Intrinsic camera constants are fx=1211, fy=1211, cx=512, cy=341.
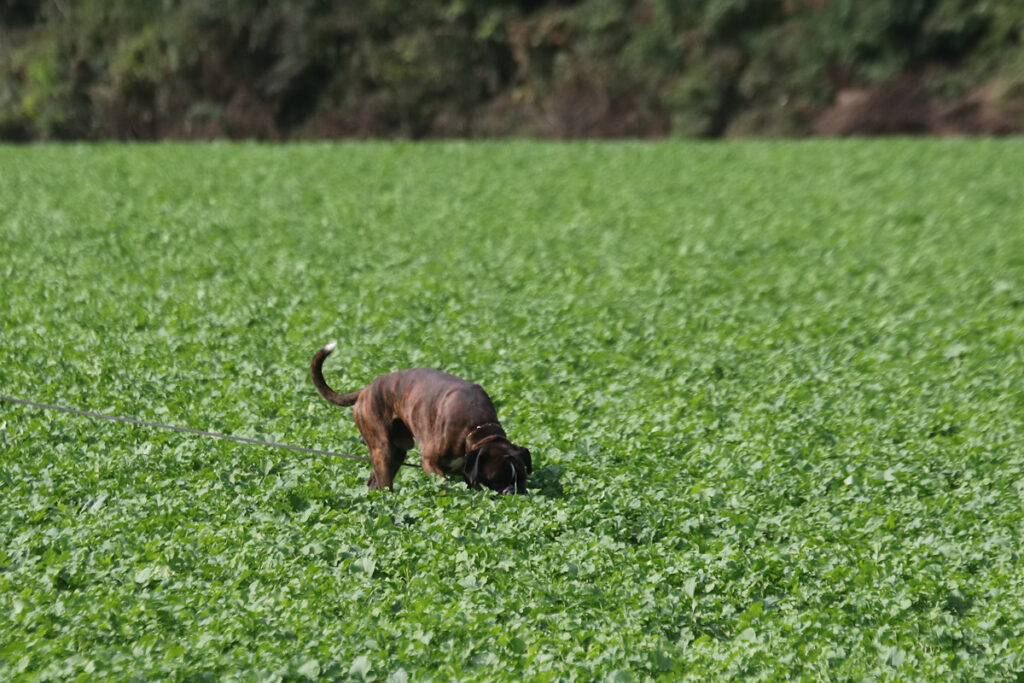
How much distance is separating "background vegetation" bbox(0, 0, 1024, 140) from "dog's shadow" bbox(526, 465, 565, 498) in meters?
25.3

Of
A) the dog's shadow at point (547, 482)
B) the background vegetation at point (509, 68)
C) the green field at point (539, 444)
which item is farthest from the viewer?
the background vegetation at point (509, 68)

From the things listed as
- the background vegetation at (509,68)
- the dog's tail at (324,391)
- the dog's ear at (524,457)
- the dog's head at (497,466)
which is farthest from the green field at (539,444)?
the background vegetation at (509,68)

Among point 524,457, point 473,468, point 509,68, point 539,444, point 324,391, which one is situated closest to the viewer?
point 473,468

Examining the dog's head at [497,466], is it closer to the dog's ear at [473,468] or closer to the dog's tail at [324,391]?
the dog's ear at [473,468]

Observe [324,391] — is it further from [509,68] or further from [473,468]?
[509,68]

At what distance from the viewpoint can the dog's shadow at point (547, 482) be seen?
8.34m

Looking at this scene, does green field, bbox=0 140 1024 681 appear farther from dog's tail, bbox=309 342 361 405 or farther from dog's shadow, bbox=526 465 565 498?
dog's tail, bbox=309 342 361 405

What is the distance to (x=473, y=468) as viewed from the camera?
25.0 feet

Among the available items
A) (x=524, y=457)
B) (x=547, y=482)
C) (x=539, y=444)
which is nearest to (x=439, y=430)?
(x=524, y=457)

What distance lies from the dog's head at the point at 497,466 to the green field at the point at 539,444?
17 centimetres

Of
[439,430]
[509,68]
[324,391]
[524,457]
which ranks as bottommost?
[524,457]

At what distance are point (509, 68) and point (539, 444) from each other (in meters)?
28.8

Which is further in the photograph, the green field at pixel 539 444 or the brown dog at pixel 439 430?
the brown dog at pixel 439 430

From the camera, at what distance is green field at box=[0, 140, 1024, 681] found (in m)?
6.52
